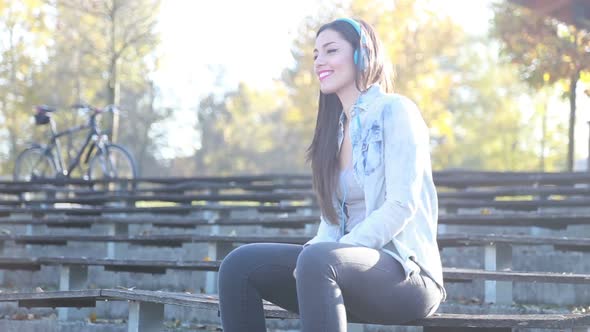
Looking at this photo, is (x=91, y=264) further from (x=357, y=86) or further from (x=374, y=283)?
(x=374, y=283)

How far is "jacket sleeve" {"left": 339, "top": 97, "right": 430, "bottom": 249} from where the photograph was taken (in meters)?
3.31

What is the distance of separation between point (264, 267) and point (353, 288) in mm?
425

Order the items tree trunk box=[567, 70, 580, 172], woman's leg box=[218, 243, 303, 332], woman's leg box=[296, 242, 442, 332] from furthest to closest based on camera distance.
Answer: tree trunk box=[567, 70, 580, 172]
woman's leg box=[218, 243, 303, 332]
woman's leg box=[296, 242, 442, 332]

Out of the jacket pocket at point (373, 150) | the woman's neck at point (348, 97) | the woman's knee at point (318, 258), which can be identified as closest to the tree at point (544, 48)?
the woman's neck at point (348, 97)

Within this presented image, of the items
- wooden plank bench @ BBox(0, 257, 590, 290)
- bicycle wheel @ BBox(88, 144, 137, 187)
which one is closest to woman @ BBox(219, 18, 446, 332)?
wooden plank bench @ BBox(0, 257, 590, 290)

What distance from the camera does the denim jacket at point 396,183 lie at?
332 cm

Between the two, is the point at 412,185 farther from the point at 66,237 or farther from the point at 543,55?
the point at 543,55

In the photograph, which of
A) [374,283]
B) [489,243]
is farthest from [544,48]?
[374,283]

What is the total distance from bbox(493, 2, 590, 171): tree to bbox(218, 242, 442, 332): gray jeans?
13.8 meters

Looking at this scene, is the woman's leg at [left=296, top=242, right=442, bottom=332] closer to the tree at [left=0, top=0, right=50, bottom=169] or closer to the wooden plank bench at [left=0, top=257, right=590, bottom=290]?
the wooden plank bench at [left=0, top=257, right=590, bottom=290]

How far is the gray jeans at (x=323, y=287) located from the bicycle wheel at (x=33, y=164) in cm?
1135

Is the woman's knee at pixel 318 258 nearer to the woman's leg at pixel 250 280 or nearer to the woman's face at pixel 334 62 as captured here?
the woman's leg at pixel 250 280

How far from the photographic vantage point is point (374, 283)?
128 inches

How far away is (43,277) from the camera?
7.21 metres
